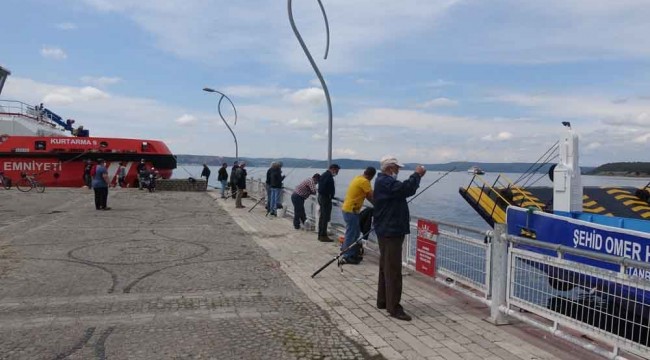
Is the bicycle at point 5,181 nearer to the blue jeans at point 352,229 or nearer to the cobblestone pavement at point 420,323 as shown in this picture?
the cobblestone pavement at point 420,323

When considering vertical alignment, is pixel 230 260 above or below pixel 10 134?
below

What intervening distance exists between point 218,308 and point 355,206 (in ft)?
11.2

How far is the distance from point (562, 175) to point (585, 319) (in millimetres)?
3636

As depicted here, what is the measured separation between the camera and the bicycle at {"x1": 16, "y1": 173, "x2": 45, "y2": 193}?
25172 millimetres

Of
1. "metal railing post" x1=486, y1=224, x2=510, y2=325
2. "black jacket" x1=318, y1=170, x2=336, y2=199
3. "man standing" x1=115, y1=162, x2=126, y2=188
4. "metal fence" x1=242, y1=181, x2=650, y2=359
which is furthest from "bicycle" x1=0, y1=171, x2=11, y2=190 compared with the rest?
"metal railing post" x1=486, y1=224, x2=510, y2=325

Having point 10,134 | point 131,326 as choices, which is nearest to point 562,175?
point 131,326

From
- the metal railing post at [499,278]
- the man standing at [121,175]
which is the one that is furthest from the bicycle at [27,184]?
the metal railing post at [499,278]

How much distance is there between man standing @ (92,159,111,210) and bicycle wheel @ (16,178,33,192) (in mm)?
10617

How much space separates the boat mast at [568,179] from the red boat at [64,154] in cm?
2581

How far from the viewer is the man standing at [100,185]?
53.8 feet

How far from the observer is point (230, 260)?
885 centimetres

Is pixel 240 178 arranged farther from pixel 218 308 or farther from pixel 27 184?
pixel 218 308

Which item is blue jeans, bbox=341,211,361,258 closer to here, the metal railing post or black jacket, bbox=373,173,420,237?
black jacket, bbox=373,173,420,237

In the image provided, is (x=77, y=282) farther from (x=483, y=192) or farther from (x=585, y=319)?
(x=483, y=192)
